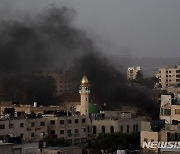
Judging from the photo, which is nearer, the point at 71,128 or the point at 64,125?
the point at 64,125

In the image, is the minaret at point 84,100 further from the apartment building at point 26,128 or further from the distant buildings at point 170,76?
the distant buildings at point 170,76

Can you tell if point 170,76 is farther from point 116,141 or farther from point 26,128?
point 116,141

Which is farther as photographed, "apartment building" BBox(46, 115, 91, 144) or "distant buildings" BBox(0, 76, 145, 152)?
"apartment building" BBox(46, 115, 91, 144)

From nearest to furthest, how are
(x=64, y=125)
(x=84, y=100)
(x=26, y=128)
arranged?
(x=26, y=128) → (x=64, y=125) → (x=84, y=100)

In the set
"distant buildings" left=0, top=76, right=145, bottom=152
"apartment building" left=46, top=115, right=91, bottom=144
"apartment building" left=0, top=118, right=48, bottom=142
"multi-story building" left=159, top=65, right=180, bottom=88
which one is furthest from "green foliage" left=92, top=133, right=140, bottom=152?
"multi-story building" left=159, top=65, right=180, bottom=88

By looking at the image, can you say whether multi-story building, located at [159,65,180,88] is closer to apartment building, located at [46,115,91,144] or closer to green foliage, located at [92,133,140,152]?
apartment building, located at [46,115,91,144]

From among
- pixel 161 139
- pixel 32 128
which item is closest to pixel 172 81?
pixel 32 128

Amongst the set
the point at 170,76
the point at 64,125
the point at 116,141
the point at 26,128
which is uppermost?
the point at 170,76

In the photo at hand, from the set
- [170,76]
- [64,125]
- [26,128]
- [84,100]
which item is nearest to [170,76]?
[170,76]

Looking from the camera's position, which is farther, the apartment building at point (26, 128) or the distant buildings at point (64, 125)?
the distant buildings at point (64, 125)

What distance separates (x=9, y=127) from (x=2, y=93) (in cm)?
2871

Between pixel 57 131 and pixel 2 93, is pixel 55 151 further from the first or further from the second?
pixel 2 93

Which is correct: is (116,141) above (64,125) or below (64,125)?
below

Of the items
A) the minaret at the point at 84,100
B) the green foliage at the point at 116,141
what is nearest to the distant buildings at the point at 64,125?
the minaret at the point at 84,100
